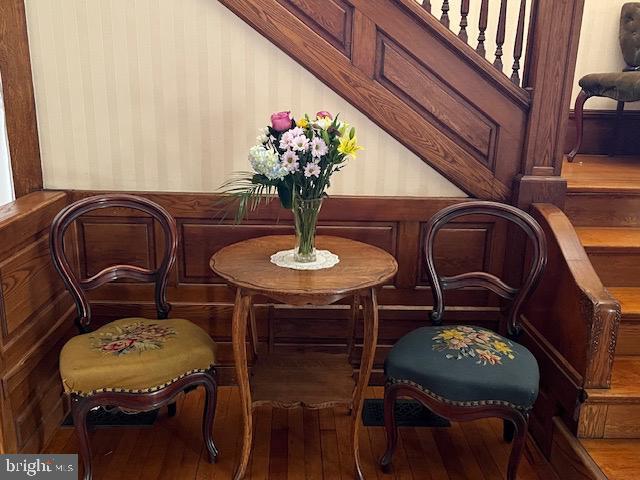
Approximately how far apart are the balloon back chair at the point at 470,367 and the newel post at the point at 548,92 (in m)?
0.35

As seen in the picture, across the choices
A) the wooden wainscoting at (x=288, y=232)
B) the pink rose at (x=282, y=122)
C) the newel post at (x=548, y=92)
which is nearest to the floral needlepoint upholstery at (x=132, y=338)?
the wooden wainscoting at (x=288, y=232)

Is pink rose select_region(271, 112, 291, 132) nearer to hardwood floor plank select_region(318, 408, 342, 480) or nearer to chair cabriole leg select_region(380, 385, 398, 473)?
chair cabriole leg select_region(380, 385, 398, 473)

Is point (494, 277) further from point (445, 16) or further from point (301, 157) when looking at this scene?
point (445, 16)

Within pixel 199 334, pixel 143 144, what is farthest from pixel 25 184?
pixel 199 334

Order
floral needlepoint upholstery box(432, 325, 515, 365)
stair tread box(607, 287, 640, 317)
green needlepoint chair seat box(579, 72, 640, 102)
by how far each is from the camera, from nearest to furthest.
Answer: floral needlepoint upholstery box(432, 325, 515, 365) → stair tread box(607, 287, 640, 317) → green needlepoint chair seat box(579, 72, 640, 102)

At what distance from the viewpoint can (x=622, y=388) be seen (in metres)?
2.03

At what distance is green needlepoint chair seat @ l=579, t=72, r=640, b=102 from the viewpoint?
3.19 meters

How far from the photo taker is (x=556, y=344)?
2.23 meters

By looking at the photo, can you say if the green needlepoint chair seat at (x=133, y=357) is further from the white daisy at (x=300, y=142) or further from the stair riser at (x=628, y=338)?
the stair riser at (x=628, y=338)

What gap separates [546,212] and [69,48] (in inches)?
82.2

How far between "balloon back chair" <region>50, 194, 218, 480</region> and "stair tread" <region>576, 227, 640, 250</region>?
5.38 feet

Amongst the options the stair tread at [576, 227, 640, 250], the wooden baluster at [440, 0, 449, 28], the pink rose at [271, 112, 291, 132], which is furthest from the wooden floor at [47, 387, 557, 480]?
the wooden baluster at [440, 0, 449, 28]

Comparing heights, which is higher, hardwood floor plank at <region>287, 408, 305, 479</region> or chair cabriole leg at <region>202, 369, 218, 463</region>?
chair cabriole leg at <region>202, 369, 218, 463</region>

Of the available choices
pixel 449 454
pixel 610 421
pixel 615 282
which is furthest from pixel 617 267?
pixel 449 454
